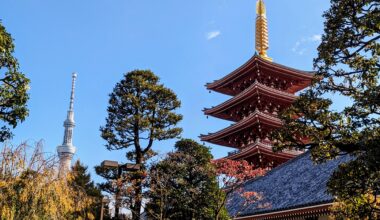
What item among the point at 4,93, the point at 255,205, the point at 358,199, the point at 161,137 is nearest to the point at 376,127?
the point at 358,199

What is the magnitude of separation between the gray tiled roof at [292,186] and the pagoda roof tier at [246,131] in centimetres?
742

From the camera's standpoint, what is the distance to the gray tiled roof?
16859 mm

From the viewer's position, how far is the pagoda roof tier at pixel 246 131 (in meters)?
30.6

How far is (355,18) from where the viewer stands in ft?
26.7

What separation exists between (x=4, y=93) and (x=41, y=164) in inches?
178

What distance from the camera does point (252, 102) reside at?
109 ft

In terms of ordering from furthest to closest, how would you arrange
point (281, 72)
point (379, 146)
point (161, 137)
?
point (281, 72) → point (161, 137) → point (379, 146)

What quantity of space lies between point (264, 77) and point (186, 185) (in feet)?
51.6

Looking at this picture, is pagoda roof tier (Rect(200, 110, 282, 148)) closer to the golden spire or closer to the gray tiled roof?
the gray tiled roof

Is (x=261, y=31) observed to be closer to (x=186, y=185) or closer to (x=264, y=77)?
(x=264, y=77)

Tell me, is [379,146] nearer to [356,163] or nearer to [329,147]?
[356,163]

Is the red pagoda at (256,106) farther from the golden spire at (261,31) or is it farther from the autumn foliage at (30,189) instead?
the autumn foliage at (30,189)

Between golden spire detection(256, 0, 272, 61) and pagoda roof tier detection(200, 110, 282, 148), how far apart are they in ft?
26.9

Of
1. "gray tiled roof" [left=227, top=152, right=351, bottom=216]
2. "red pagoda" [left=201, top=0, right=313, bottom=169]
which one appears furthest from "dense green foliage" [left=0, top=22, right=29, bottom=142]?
"red pagoda" [left=201, top=0, right=313, bottom=169]
